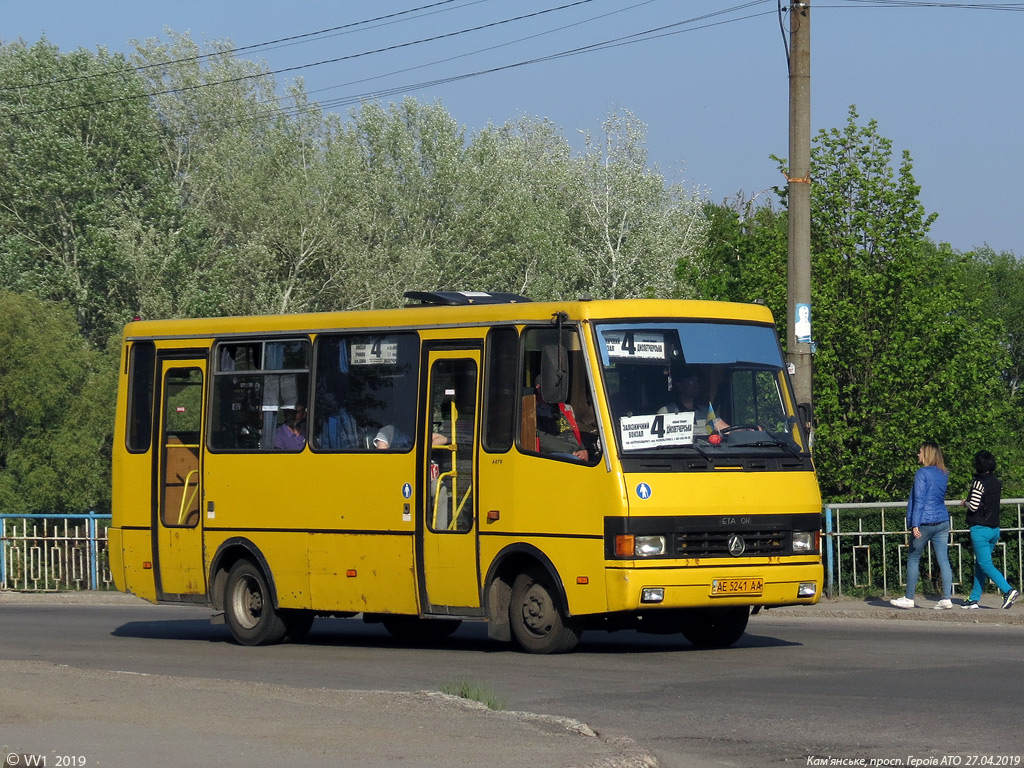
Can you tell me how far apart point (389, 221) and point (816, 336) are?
38.3m

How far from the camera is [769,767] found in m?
7.91

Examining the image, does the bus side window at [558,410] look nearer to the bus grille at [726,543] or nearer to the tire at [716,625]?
the bus grille at [726,543]

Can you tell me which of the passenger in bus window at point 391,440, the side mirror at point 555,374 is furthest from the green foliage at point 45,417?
the side mirror at point 555,374

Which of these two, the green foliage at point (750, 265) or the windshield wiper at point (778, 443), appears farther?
the green foliage at point (750, 265)

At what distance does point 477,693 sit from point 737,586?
139 inches

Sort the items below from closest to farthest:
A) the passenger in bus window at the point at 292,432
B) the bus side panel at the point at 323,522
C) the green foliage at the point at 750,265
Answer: the bus side panel at the point at 323,522 < the passenger in bus window at the point at 292,432 < the green foliage at the point at 750,265

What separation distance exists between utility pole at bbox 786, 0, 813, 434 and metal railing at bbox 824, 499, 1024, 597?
1.96 m

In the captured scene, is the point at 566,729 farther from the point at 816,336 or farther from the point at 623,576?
the point at 816,336

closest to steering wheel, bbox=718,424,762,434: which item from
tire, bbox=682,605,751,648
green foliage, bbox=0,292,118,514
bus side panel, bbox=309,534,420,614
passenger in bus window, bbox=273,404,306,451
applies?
tire, bbox=682,605,751,648

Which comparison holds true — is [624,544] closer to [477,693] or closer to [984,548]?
[477,693]

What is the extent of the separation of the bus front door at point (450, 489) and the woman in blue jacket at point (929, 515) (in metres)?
5.68

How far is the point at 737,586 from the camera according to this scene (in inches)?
512

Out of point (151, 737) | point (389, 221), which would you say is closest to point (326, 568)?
point (151, 737)

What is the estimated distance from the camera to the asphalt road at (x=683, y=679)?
27.9 ft
